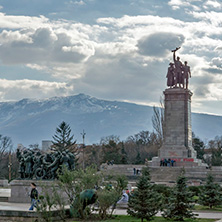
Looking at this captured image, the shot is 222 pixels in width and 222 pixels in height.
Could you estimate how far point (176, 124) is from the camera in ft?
162

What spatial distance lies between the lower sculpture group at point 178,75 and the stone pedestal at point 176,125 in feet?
3.94

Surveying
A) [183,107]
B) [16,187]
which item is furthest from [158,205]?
[183,107]

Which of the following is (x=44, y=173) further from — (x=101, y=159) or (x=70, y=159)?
(x=101, y=159)

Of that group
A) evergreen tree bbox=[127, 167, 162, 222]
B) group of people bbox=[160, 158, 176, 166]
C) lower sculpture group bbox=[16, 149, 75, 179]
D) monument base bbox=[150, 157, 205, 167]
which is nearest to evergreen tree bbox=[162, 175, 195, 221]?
evergreen tree bbox=[127, 167, 162, 222]

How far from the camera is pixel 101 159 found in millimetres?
67000

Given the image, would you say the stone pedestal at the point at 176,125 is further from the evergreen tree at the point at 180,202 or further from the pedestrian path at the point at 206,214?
the evergreen tree at the point at 180,202

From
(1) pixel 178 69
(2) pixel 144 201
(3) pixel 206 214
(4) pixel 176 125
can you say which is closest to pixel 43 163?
(2) pixel 144 201

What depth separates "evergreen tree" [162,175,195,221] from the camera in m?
16.4

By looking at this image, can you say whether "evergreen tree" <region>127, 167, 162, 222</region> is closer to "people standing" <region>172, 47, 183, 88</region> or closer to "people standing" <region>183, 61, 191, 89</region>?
"people standing" <region>172, 47, 183, 88</region>

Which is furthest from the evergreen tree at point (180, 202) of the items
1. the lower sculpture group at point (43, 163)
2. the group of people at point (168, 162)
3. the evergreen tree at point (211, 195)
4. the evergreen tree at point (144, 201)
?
the group of people at point (168, 162)

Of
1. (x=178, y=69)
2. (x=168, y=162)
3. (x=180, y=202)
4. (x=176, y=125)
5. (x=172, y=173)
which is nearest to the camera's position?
(x=180, y=202)

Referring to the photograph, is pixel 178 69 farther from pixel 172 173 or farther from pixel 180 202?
pixel 180 202

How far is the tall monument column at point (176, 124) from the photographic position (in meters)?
48.3

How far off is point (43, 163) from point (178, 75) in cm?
2979
